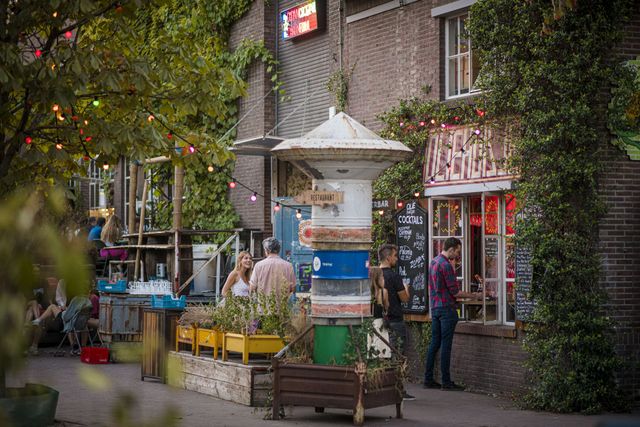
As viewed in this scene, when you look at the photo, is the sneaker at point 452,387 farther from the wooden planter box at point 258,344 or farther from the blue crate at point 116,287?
the blue crate at point 116,287

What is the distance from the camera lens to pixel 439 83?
46.3 feet

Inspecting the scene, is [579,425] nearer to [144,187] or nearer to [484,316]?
[484,316]

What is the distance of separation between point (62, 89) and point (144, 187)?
1184 cm

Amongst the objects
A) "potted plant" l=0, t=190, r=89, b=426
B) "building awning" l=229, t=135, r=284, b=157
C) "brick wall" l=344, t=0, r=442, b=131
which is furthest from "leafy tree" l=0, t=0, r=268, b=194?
"potted plant" l=0, t=190, r=89, b=426

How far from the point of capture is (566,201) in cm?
1144

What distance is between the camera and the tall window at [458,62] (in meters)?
13.8

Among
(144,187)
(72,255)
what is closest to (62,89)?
(72,255)

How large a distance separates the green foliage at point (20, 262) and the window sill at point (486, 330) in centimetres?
1159

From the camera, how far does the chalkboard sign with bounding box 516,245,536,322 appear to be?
11781 mm

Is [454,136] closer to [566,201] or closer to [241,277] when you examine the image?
[566,201]

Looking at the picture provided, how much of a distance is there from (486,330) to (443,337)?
1.89 feet

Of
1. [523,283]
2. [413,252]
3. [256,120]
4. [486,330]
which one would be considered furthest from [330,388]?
[256,120]

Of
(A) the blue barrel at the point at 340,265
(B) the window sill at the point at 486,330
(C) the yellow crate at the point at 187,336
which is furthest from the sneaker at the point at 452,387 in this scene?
(A) the blue barrel at the point at 340,265

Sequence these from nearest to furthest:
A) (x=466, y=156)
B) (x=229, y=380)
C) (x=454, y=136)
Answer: (x=229, y=380), (x=466, y=156), (x=454, y=136)
